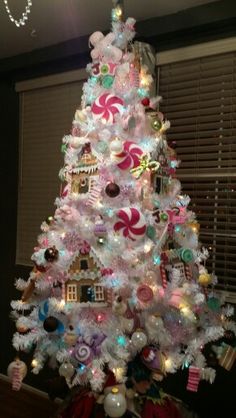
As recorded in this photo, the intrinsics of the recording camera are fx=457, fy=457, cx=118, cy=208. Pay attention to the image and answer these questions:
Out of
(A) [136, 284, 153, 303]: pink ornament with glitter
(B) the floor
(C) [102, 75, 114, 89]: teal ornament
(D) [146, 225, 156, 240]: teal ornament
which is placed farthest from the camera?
(B) the floor

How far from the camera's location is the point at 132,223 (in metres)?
1.91

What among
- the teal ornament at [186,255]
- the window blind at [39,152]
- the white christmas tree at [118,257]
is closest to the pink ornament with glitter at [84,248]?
the white christmas tree at [118,257]

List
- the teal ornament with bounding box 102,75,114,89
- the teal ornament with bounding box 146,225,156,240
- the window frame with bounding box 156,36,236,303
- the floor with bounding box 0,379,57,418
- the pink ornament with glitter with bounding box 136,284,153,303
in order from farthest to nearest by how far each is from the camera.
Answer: the floor with bounding box 0,379,57,418 < the window frame with bounding box 156,36,236,303 < the teal ornament with bounding box 102,75,114,89 < the teal ornament with bounding box 146,225,156,240 < the pink ornament with glitter with bounding box 136,284,153,303

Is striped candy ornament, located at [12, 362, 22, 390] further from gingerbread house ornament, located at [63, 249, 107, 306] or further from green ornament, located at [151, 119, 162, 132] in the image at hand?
green ornament, located at [151, 119, 162, 132]

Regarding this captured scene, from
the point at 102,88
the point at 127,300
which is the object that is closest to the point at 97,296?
the point at 127,300

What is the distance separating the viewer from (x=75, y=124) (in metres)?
2.13

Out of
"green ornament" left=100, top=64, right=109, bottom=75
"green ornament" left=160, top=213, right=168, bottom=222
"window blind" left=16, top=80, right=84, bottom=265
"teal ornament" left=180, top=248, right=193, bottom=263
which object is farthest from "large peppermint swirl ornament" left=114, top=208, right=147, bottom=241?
"window blind" left=16, top=80, right=84, bottom=265

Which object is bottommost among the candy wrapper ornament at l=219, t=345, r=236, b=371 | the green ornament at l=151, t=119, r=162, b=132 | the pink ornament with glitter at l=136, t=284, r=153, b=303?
the candy wrapper ornament at l=219, t=345, r=236, b=371

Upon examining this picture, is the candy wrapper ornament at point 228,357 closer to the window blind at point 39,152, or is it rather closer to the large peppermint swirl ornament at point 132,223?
the large peppermint swirl ornament at point 132,223

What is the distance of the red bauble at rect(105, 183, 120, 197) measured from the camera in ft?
6.28

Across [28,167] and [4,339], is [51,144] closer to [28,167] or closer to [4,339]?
[28,167]

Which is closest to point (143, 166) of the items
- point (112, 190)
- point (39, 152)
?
point (112, 190)

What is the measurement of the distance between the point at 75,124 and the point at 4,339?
2.15 metres

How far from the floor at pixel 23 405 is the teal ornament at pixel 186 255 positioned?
1494mm
